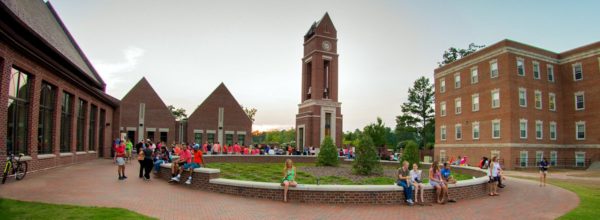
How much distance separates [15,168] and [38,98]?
14.5 feet

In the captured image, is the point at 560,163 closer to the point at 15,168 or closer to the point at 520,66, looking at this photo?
the point at 520,66

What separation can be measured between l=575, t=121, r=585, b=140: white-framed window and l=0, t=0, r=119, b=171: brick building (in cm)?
4011

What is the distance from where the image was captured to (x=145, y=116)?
→ 47.9 metres

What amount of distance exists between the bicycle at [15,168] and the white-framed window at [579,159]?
41291mm

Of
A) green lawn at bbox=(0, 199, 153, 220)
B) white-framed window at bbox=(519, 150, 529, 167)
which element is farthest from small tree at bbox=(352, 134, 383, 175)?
white-framed window at bbox=(519, 150, 529, 167)

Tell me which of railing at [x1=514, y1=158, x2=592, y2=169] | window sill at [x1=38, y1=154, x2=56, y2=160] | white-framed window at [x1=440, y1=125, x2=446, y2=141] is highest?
white-framed window at [x1=440, y1=125, x2=446, y2=141]

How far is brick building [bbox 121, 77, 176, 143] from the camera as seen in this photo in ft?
155

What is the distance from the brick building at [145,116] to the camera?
47.1 meters

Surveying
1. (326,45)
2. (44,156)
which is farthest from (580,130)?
(44,156)

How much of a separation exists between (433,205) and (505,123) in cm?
2614

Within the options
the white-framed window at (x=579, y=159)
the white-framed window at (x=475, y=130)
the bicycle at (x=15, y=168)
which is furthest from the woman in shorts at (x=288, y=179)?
the white-framed window at (x=579, y=159)

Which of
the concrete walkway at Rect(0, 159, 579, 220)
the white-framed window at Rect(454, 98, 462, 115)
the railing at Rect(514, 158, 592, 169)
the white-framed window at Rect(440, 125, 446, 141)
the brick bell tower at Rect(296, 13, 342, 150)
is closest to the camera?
the concrete walkway at Rect(0, 159, 579, 220)

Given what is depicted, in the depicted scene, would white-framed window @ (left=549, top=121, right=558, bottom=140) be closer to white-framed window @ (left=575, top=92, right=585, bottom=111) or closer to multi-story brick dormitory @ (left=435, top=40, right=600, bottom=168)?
multi-story brick dormitory @ (left=435, top=40, right=600, bottom=168)

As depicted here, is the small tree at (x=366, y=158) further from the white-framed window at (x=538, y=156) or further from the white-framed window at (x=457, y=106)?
the white-framed window at (x=457, y=106)
